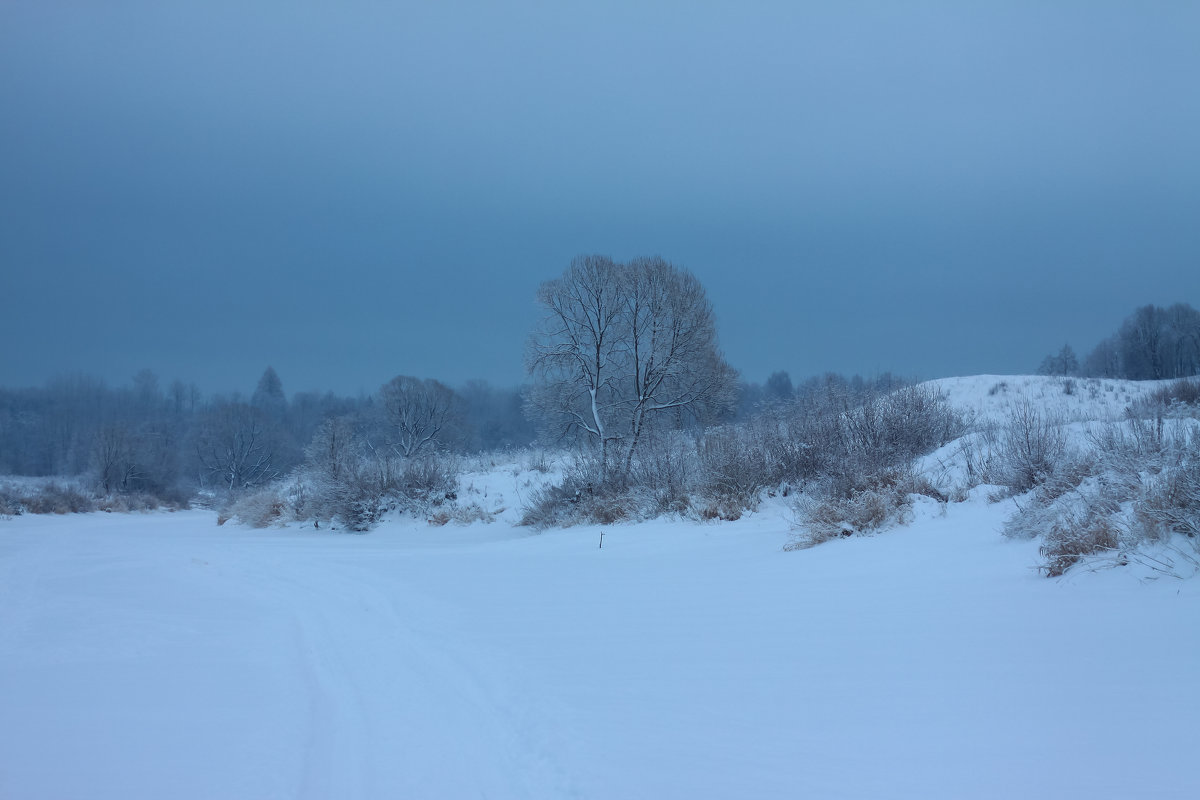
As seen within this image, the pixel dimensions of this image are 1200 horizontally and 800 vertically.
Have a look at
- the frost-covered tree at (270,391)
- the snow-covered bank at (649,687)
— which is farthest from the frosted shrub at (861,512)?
the frost-covered tree at (270,391)

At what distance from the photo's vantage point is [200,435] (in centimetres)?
6281

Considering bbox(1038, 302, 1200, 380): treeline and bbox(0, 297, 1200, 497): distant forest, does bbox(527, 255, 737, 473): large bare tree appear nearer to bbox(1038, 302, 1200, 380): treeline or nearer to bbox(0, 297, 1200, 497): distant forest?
bbox(0, 297, 1200, 497): distant forest

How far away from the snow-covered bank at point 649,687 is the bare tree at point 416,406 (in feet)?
133

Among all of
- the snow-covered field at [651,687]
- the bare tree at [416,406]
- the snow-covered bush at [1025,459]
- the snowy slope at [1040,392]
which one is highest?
the bare tree at [416,406]

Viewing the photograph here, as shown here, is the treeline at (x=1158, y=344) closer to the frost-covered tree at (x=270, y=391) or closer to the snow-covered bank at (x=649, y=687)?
the snow-covered bank at (x=649, y=687)

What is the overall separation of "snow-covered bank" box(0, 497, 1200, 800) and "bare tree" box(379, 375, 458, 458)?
133ft

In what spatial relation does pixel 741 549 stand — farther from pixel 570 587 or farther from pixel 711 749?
pixel 711 749

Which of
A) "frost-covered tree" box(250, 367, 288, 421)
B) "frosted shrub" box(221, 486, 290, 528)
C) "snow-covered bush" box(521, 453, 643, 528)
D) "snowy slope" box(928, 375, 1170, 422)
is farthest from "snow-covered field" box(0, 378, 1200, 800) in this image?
"frost-covered tree" box(250, 367, 288, 421)

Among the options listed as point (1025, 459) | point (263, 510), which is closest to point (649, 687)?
point (1025, 459)

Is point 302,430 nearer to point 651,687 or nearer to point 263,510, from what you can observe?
point 263,510

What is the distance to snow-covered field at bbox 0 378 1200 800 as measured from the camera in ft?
8.99

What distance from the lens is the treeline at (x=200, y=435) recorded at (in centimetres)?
4719

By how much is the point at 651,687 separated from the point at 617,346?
74.5ft

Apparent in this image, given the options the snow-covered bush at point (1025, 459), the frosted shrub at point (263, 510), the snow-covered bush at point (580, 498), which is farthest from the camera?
the frosted shrub at point (263, 510)
